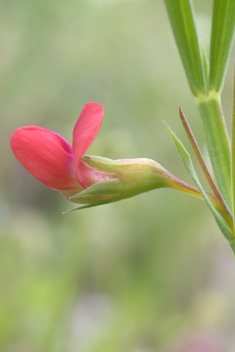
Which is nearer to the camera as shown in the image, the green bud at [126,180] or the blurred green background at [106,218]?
the green bud at [126,180]

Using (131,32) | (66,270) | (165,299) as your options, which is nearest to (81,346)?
(66,270)

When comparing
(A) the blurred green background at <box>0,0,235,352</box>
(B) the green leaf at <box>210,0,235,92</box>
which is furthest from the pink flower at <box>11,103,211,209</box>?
(A) the blurred green background at <box>0,0,235,352</box>

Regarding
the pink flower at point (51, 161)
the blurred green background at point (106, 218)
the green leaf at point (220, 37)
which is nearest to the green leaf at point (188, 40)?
the green leaf at point (220, 37)

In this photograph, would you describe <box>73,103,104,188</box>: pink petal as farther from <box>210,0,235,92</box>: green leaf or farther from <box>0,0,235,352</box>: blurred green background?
<box>0,0,235,352</box>: blurred green background

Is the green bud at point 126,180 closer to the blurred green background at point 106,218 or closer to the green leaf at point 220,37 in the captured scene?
the green leaf at point 220,37

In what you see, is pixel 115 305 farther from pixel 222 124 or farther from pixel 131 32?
pixel 131 32

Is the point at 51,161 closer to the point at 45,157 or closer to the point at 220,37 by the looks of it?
the point at 45,157
